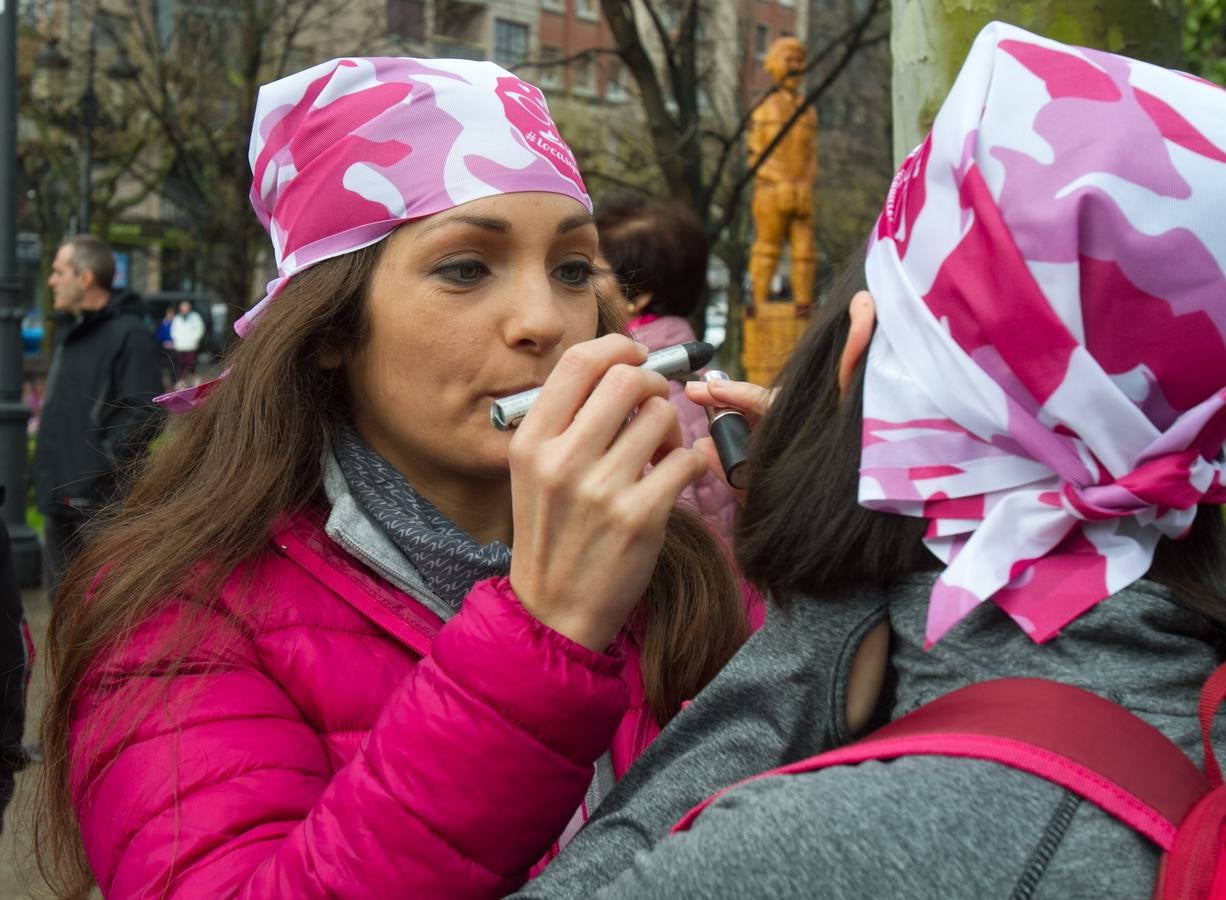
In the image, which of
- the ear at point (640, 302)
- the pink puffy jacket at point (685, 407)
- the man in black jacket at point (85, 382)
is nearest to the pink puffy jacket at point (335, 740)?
the pink puffy jacket at point (685, 407)

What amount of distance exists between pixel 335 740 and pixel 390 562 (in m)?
0.23

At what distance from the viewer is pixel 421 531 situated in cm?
166

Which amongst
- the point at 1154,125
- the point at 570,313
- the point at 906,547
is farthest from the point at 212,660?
the point at 1154,125

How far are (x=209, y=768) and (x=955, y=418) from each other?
89 cm

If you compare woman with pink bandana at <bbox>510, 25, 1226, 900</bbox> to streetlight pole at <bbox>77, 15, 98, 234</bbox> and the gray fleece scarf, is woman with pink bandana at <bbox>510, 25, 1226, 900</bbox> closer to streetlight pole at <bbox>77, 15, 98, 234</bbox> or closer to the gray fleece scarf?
the gray fleece scarf

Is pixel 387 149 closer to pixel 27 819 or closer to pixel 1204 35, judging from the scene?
pixel 27 819

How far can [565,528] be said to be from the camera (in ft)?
3.97

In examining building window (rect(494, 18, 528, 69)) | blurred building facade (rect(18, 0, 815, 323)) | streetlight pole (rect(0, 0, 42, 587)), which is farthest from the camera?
building window (rect(494, 18, 528, 69))

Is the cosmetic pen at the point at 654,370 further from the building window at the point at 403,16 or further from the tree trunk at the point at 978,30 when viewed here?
the building window at the point at 403,16

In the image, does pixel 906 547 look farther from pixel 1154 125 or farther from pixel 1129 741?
pixel 1154 125

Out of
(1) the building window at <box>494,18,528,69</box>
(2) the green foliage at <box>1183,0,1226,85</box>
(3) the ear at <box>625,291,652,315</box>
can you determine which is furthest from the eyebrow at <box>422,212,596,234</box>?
(1) the building window at <box>494,18,528,69</box>

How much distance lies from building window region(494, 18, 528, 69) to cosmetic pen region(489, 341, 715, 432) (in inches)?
1380

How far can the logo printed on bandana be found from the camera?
1.80m

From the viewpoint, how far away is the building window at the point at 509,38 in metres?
35.2
